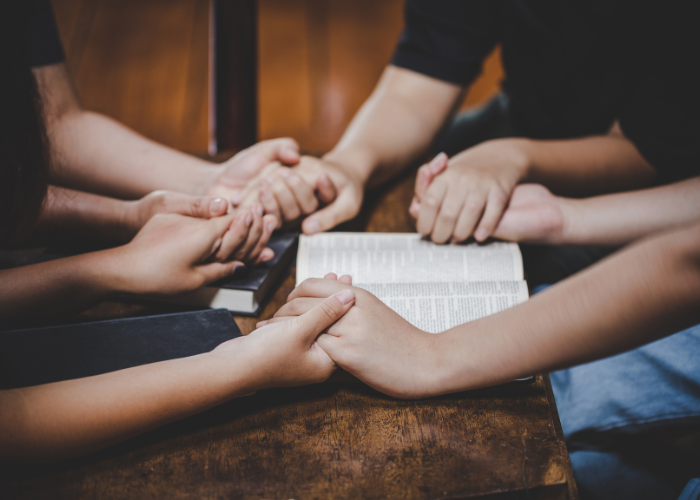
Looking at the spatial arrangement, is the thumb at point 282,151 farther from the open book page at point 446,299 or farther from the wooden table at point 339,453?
the wooden table at point 339,453

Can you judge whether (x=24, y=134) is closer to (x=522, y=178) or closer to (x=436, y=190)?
(x=436, y=190)

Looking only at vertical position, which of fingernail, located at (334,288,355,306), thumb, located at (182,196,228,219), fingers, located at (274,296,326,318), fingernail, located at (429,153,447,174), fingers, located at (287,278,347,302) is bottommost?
fingers, located at (274,296,326,318)

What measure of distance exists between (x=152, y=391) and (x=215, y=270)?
0.18 m

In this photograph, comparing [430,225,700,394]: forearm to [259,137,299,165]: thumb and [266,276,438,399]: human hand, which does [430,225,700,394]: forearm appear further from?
[259,137,299,165]: thumb

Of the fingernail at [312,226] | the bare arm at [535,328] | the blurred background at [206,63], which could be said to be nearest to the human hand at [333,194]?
the fingernail at [312,226]

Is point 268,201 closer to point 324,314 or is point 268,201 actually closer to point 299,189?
point 299,189

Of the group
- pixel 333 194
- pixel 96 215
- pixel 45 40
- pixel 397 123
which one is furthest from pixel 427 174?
pixel 45 40

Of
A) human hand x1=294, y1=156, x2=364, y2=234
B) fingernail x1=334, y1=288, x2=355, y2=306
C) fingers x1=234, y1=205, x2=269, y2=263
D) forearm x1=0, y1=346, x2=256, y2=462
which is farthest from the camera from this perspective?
human hand x1=294, y1=156, x2=364, y2=234

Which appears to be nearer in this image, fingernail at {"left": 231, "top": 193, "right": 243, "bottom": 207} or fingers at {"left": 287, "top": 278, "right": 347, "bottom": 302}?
fingers at {"left": 287, "top": 278, "right": 347, "bottom": 302}

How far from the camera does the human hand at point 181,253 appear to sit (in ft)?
1.73

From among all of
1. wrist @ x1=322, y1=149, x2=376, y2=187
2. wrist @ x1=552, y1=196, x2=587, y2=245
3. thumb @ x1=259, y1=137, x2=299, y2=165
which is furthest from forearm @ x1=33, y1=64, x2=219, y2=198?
wrist @ x1=552, y1=196, x2=587, y2=245

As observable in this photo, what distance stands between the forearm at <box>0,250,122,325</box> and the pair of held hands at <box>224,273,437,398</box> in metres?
0.19

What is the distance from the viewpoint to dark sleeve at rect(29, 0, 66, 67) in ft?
2.39

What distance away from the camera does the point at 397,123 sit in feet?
2.94
